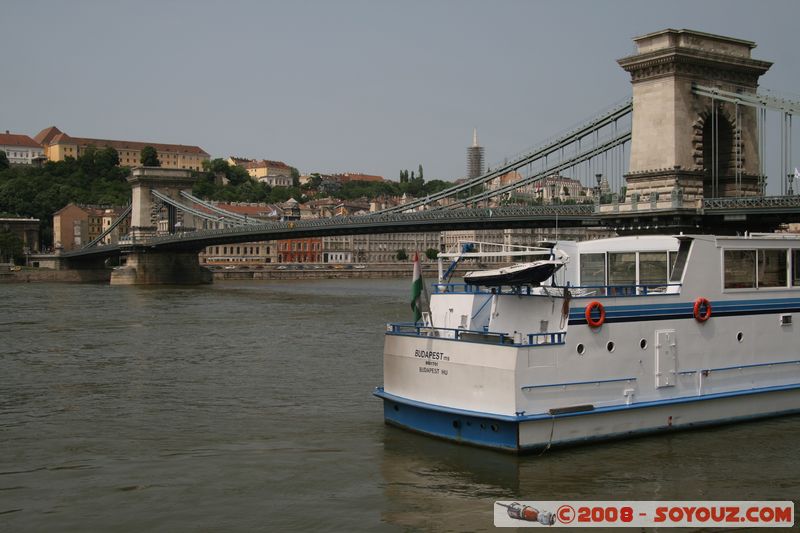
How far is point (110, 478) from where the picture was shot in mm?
10938

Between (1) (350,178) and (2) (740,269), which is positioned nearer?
(2) (740,269)

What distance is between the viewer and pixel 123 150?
148500 mm

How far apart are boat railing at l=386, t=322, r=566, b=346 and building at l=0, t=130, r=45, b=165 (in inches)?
5485

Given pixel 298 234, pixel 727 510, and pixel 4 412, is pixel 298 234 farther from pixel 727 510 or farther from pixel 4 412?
pixel 727 510

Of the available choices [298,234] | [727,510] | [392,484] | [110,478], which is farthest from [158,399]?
[298,234]

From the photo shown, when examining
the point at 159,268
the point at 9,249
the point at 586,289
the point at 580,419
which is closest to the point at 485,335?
the point at 580,419

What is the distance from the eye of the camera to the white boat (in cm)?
1120

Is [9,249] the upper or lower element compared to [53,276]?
upper

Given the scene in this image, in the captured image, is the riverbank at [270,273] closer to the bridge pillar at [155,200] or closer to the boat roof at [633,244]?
the bridge pillar at [155,200]

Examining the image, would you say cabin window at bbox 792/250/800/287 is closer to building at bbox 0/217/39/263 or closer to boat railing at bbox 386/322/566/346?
boat railing at bbox 386/322/566/346

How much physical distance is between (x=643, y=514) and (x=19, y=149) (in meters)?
147

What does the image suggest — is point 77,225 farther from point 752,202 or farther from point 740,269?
point 740,269

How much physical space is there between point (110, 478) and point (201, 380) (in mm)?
7221

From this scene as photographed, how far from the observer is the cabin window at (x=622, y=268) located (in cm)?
1316
